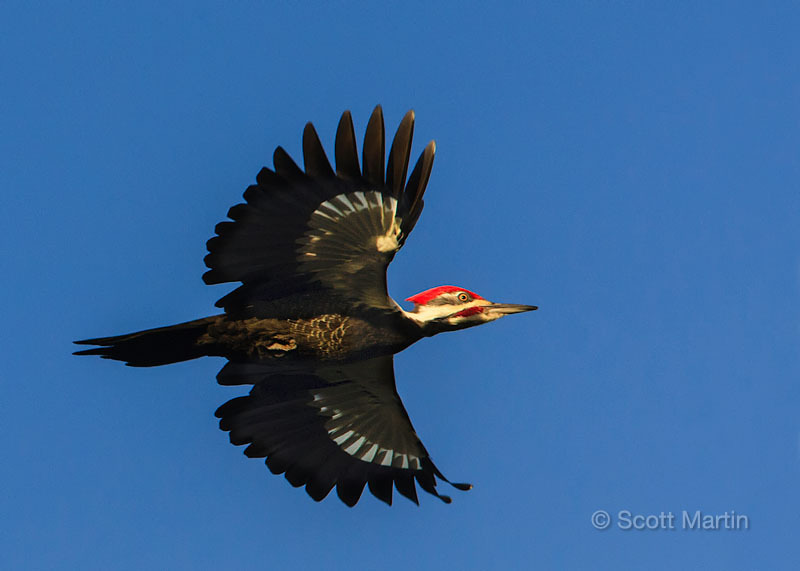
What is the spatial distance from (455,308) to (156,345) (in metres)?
3.10

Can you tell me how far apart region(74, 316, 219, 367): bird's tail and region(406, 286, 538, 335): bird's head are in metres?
2.19

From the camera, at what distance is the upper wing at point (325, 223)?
10.4m

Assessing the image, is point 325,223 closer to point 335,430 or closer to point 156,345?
point 156,345

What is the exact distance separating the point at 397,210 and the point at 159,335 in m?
2.66

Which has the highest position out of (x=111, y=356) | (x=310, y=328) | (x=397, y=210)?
(x=397, y=210)

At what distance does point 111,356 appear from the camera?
1091cm

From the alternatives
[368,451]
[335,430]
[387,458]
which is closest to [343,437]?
[335,430]

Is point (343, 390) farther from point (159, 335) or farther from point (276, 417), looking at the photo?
point (159, 335)

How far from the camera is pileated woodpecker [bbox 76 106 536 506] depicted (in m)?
10.5

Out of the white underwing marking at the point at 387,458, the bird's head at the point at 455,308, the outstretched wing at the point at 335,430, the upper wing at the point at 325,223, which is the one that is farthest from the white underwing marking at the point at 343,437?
the upper wing at the point at 325,223

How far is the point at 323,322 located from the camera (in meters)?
11.1

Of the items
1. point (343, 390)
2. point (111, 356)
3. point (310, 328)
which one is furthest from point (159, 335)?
point (343, 390)

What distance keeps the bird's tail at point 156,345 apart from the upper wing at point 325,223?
42 centimetres

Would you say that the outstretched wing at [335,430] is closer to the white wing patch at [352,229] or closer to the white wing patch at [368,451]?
the white wing patch at [368,451]
